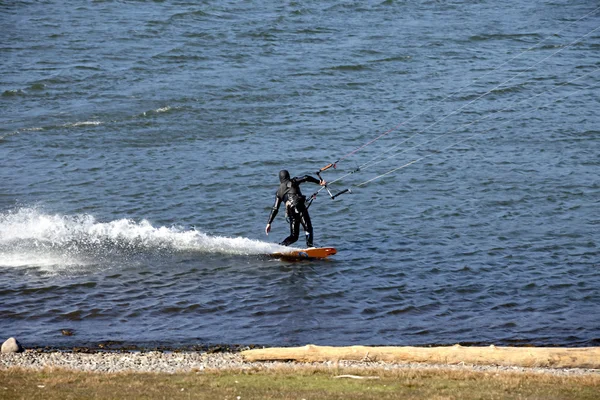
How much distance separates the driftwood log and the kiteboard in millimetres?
8641

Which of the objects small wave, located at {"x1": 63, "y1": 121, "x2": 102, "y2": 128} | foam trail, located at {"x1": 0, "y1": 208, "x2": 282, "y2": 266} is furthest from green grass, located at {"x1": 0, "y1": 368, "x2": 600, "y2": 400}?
small wave, located at {"x1": 63, "y1": 121, "x2": 102, "y2": 128}

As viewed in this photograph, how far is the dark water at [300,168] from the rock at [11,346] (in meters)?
1.22

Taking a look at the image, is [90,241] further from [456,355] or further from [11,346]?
[456,355]

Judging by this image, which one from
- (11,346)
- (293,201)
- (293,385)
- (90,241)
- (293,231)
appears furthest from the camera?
(90,241)

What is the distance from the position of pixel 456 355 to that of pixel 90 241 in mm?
15494

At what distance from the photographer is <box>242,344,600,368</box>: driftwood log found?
18281 millimetres

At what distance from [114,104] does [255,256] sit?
22531 millimetres

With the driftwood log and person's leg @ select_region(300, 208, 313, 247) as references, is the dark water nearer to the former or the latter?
person's leg @ select_region(300, 208, 313, 247)

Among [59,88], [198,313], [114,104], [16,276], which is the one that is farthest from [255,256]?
[59,88]

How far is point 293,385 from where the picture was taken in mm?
16391

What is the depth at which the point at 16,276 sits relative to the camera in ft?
86.2

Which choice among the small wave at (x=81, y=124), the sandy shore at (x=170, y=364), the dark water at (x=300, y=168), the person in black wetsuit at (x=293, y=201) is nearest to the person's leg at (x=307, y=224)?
the person in black wetsuit at (x=293, y=201)

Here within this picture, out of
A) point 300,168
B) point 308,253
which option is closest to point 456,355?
point 308,253

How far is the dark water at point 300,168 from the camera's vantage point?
77.2 ft
